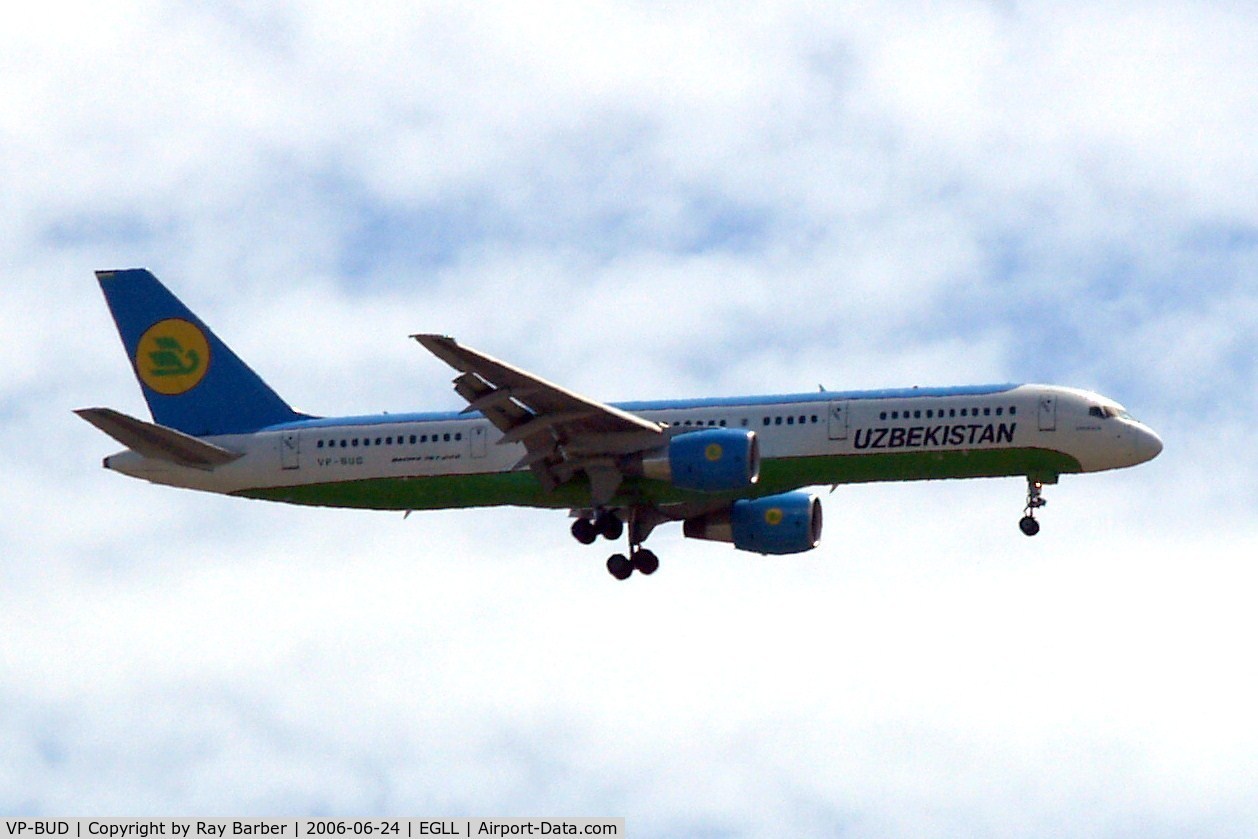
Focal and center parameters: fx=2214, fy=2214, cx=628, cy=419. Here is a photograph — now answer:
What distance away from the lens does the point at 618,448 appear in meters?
60.0

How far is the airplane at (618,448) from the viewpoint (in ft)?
194

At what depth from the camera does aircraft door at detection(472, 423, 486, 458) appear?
6244cm

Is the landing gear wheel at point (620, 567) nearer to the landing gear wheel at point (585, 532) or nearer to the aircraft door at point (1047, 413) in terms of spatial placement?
the landing gear wheel at point (585, 532)

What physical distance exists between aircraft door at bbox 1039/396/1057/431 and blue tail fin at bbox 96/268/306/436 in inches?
858

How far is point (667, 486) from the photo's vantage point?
60781mm

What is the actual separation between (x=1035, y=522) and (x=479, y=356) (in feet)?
53.7

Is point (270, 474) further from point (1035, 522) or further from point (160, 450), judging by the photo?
point (1035, 522)

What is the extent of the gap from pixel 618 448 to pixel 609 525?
→ 3062 millimetres

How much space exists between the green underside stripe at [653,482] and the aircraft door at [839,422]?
57cm

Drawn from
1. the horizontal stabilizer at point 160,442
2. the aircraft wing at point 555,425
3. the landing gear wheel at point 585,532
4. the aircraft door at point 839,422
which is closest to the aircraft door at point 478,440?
the aircraft wing at point 555,425

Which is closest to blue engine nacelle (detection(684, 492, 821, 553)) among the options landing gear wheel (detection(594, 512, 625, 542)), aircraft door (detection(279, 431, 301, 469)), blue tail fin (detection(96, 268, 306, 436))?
landing gear wheel (detection(594, 512, 625, 542))

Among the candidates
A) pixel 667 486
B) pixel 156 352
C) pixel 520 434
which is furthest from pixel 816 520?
pixel 156 352

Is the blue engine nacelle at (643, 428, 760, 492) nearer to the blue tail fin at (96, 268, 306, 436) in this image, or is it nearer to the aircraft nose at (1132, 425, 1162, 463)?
the aircraft nose at (1132, 425, 1162, 463)

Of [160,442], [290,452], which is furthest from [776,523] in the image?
[160,442]
